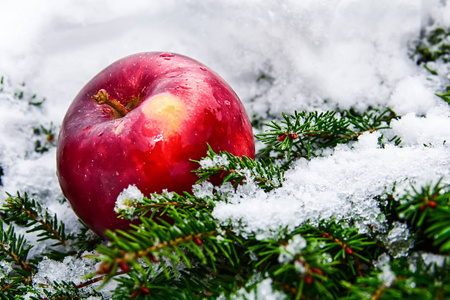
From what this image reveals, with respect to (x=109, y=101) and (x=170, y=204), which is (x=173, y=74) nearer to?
(x=109, y=101)

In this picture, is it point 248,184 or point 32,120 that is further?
point 32,120

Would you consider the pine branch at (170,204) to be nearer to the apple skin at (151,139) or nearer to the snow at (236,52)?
the apple skin at (151,139)

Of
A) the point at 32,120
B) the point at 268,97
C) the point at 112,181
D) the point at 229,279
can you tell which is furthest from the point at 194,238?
the point at 32,120

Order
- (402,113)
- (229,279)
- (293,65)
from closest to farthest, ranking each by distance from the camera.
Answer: (229,279)
(402,113)
(293,65)

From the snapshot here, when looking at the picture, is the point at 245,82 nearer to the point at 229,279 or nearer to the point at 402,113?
the point at 402,113

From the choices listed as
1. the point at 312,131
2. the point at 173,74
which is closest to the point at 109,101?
the point at 173,74

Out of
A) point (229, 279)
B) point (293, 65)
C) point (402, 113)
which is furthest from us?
point (293, 65)

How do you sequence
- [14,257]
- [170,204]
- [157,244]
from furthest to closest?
[14,257], [170,204], [157,244]
